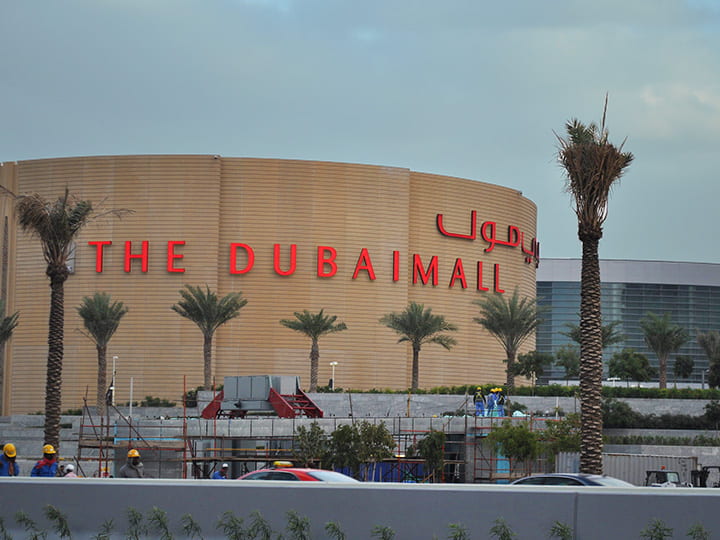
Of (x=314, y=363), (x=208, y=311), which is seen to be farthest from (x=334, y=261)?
(x=208, y=311)

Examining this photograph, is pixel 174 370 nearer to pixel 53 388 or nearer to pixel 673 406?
pixel 673 406

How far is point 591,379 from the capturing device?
25.8 meters

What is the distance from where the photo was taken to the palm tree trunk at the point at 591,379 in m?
25.5

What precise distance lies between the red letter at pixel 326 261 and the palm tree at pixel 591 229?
4469cm

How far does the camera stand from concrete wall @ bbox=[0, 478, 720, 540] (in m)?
11.5

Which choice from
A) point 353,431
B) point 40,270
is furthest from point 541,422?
point 40,270

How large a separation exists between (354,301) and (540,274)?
159ft

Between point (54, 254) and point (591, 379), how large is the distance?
15.8m

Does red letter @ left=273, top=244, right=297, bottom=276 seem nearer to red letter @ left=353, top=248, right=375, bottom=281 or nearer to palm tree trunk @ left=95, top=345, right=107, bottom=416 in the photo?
red letter @ left=353, top=248, right=375, bottom=281

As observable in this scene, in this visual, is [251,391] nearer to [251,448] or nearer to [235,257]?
[251,448]

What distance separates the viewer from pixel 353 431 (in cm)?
3456

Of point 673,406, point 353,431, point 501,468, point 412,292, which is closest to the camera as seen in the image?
point 353,431

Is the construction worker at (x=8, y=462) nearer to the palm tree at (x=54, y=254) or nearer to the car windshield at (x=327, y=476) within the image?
the car windshield at (x=327, y=476)

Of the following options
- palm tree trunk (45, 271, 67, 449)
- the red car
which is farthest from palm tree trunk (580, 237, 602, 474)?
palm tree trunk (45, 271, 67, 449)
